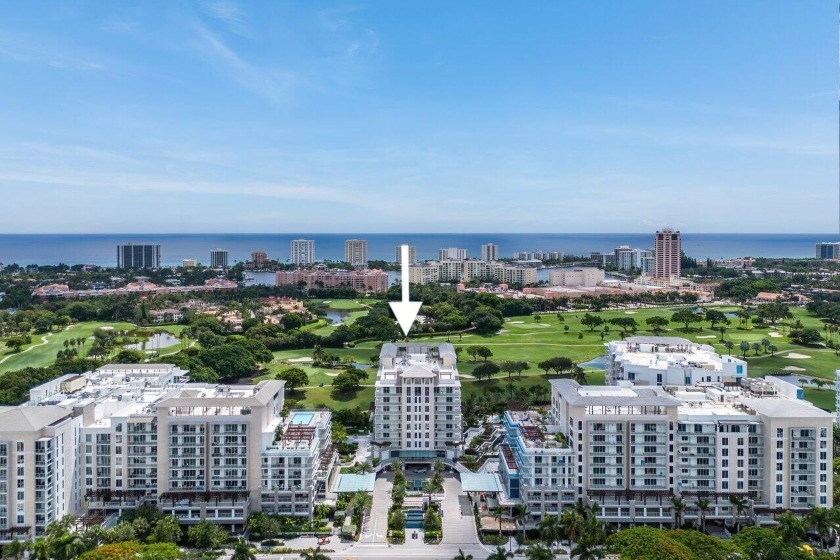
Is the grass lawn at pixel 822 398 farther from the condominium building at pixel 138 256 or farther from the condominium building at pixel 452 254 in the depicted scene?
the condominium building at pixel 138 256

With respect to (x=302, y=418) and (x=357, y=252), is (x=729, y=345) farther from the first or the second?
(x=357, y=252)

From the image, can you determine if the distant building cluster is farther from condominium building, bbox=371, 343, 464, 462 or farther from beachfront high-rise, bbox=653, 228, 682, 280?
beachfront high-rise, bbox=653, 228, 682, 280

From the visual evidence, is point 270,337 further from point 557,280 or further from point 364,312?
point 557,280

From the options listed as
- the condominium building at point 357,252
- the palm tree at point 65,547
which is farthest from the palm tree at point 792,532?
the condominium building at point 357,252

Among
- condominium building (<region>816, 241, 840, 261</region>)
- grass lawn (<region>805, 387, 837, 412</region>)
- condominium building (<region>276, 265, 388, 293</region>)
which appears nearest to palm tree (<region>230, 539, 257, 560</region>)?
grass lawn (<region>805, 387, 837, 412</region>)

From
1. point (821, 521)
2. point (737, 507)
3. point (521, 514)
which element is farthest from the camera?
point (737, 507)

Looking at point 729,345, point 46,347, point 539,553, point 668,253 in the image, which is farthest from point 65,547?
point 668,253
